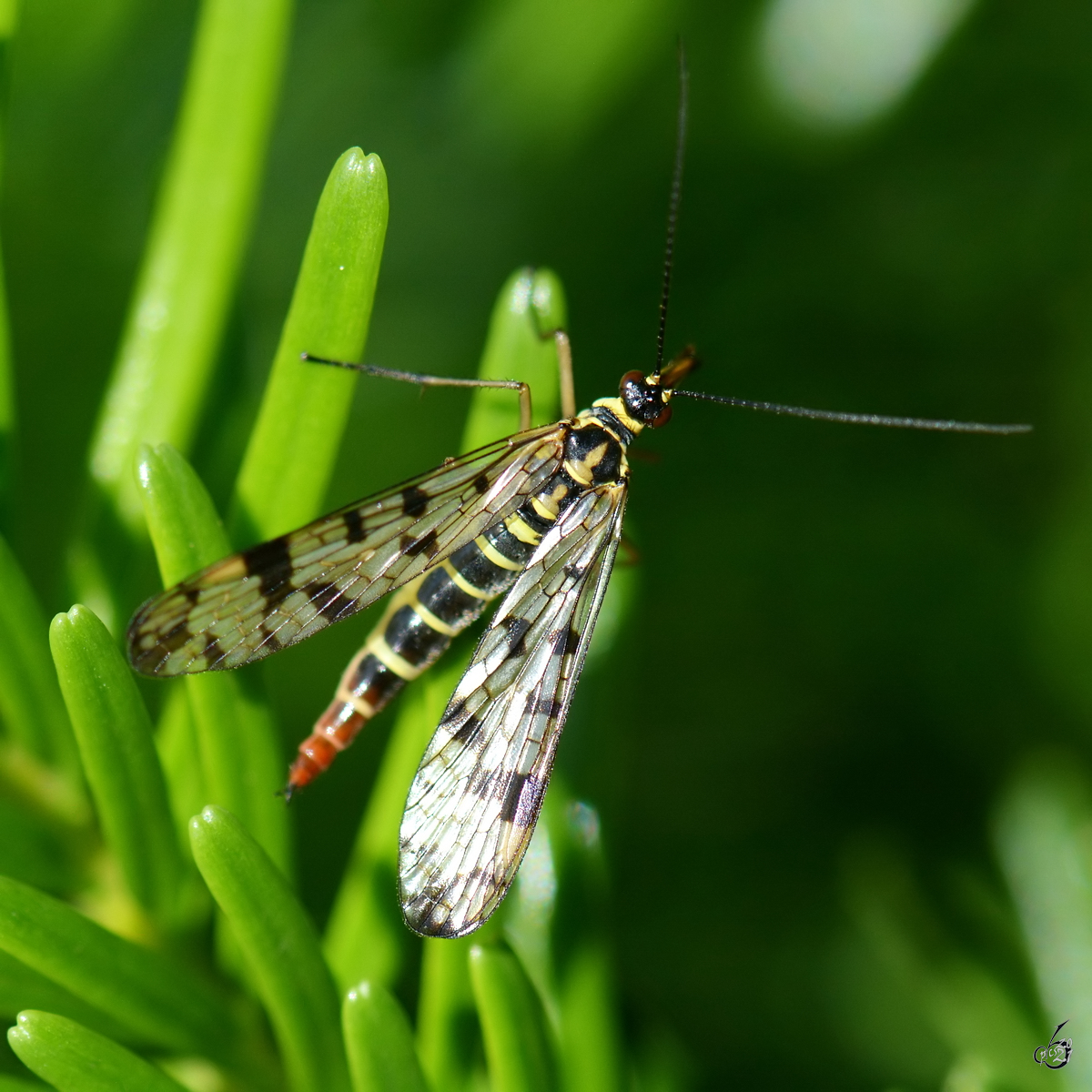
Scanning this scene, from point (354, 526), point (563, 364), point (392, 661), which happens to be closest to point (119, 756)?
point (392, 661)

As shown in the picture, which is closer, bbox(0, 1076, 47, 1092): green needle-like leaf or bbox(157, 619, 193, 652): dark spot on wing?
bbox(0, 1076, 47, 1092): green needle-like leaf

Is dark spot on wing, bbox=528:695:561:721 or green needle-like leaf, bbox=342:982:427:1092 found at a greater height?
dark spot on wing, bbox=528:695:561:721

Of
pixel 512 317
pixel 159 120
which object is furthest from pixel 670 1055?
pixel 159 120

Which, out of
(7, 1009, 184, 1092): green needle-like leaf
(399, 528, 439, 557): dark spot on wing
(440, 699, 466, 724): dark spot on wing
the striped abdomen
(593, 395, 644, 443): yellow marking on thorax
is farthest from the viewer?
(593, 395, 644, 443): yellow marking on thorax

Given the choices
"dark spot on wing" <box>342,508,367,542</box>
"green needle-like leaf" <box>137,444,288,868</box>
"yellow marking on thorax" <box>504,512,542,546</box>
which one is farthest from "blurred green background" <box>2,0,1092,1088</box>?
"green needle-like leaf" <box>137,444,288,868</box>

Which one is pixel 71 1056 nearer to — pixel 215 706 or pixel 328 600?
pixel 215 706

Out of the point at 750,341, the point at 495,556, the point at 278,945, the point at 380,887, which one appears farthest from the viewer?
the point at 750,341

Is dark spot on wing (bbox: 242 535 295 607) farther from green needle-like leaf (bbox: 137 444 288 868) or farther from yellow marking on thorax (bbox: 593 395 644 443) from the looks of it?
yellow marking on thorax (bbox: 593 395 644 443)

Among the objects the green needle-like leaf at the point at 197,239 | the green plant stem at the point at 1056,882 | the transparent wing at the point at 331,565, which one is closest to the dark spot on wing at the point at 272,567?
the transparent wing at the point at 331,565
